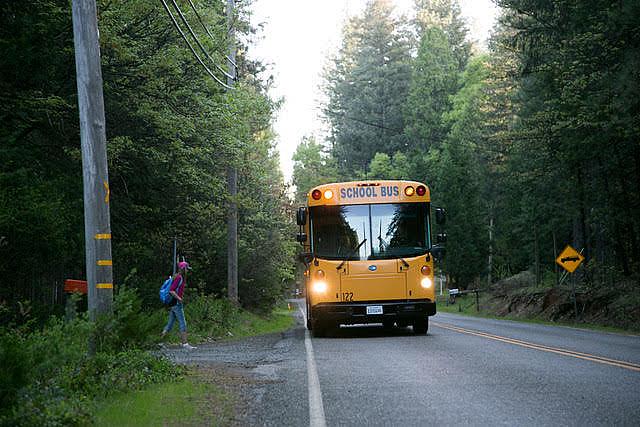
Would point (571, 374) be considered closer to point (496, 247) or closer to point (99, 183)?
point (99, 183)

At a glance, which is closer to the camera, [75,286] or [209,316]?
[75,286]

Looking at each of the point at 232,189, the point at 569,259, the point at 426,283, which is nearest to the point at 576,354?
the point at 426,283

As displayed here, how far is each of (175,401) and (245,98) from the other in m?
18.2

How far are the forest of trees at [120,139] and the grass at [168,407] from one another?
587 cm

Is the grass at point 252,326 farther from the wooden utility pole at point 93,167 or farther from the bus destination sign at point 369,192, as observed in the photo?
the wooden utility pole at point 93,167

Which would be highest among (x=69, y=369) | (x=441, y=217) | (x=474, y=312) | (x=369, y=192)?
(x=369, y=192)

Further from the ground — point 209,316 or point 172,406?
point 209,316

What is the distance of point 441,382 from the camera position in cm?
1073

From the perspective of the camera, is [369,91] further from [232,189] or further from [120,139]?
[120,139]

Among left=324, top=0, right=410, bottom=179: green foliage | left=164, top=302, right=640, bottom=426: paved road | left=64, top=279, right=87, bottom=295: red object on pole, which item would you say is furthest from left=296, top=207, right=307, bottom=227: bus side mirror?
left=324, top=0, right=410, bottom=179: green foliage

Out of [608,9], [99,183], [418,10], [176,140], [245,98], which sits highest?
[418,10]

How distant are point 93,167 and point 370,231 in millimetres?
8367

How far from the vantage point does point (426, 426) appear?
304 inches

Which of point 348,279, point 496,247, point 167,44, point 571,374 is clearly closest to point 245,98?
point 167,44
